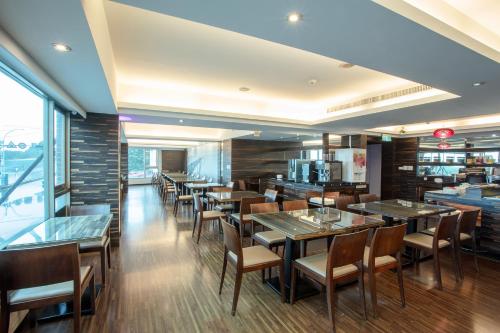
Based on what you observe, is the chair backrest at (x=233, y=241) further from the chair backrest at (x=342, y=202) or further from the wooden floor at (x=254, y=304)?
the chair backrest at (x=342, y=202)

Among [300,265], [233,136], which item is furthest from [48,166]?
[233,136]

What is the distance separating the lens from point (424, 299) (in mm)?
2568

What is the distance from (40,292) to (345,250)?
8.02 feet

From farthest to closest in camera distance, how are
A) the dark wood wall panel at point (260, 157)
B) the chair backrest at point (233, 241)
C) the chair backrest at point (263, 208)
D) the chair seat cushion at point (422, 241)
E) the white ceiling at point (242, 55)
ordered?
the dark wood wall panel at point (260, 157), the chair backrest at point (263, 208), the chair seat cushion at point (422, 241), the chair backrest at point (233, 241), the white ceiling at point (242, 55)

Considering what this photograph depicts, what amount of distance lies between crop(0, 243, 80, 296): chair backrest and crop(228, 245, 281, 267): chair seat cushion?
1.36m

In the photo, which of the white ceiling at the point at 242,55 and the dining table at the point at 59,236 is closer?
the white ceiling at the point at 242,55

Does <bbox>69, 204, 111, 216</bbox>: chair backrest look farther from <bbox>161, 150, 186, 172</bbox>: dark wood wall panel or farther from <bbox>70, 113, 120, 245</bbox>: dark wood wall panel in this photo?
<bbox>161, 150, 186, 172</bbox>: dark wood wall panel

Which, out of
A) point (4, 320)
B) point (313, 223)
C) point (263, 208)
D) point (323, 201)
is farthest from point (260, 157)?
point (4, 320)

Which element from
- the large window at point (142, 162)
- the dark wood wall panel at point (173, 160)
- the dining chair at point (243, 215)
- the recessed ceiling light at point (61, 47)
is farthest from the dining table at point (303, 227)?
the large window at point (142, 162)

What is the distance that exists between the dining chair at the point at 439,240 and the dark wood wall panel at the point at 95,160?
4650mm

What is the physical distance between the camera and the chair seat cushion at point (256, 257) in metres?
2.40

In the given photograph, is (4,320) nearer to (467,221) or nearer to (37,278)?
(37,278)

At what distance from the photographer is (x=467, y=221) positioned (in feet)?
10.3

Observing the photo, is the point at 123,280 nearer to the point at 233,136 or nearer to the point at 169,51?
the point at 169,51
